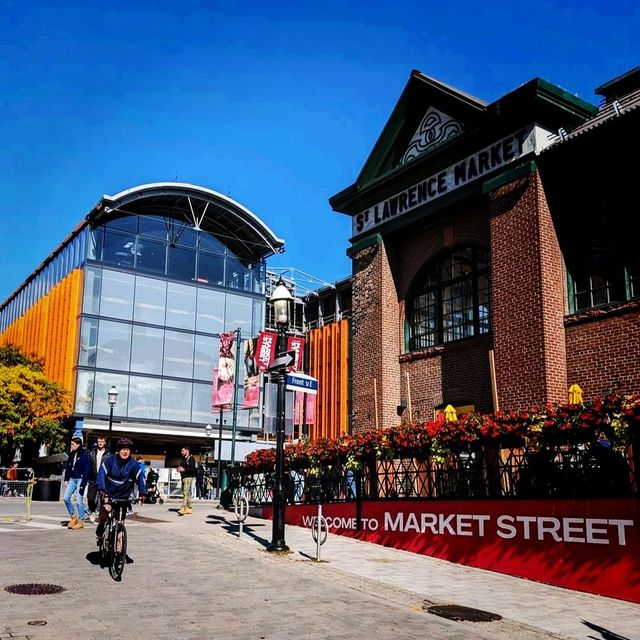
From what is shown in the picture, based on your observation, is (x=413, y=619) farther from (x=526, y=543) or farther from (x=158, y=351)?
(x=158, y=351)

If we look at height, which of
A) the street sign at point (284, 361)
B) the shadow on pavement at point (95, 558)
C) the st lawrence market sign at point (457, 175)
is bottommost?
the shadow on pavement at point (95, 558)

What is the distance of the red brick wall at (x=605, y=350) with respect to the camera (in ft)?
47.8

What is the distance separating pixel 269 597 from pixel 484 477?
4.87 metres

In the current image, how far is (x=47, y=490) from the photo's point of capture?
28.1 meters

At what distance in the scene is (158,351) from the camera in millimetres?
49375

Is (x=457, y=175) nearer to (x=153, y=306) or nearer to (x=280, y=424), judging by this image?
(x=280, y=424)

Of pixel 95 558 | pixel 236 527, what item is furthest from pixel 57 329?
pixel 95 558

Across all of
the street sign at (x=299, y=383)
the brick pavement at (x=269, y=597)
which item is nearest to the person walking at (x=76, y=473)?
the brick pavement at (x=269, y=597)

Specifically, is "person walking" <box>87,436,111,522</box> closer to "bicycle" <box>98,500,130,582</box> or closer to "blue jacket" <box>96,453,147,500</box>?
"blue jacket" <box>96,453,147,500</box>

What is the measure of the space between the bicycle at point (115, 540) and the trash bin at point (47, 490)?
1907 cm

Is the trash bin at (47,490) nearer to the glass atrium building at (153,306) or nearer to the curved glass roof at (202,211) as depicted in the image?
the glass atrium building at (153,306)

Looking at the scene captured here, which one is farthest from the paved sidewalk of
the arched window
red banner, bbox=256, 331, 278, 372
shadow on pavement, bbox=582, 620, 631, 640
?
red banner, bbox=256, 331, 278, 372

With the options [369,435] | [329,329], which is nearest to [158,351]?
[329,329]

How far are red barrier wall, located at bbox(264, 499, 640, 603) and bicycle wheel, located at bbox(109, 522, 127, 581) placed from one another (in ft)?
18.0
